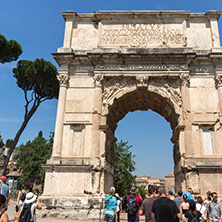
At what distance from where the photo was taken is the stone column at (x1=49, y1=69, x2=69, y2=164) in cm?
1151

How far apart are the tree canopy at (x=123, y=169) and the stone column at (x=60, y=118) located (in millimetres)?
15023

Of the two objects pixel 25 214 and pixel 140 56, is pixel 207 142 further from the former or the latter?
pixel 25 214

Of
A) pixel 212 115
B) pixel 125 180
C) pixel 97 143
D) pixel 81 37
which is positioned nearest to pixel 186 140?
pixel 212 115

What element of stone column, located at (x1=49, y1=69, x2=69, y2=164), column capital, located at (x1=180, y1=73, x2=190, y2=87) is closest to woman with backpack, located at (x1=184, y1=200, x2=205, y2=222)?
stone column, located at (x1=49, y1=69, x2=69, y2=164)

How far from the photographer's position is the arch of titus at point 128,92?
1091cm

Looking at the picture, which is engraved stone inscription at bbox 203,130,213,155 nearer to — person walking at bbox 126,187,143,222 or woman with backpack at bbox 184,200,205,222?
woman with backpack at bbox 184,200,205,222

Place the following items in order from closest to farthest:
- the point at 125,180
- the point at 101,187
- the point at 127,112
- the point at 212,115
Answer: the point at 101,187 < the point at 212,115 < the point at 127,112 < the point at 125,180

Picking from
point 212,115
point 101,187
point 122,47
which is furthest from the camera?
point 122,47

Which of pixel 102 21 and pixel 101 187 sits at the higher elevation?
pixel 102 21

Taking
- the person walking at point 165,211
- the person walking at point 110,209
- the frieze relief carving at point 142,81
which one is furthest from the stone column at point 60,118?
the person walking at point 165,211

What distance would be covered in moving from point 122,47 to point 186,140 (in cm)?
608

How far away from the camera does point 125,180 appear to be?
26031 millimetres

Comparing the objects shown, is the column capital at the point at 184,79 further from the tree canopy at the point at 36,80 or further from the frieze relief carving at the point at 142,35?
the tree canopy at the point at 36,80

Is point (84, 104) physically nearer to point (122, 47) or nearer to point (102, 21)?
point (122, 47)
